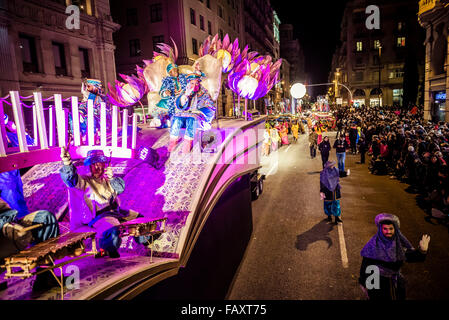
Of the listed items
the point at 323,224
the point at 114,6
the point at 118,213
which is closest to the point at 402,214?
the point at 323,224

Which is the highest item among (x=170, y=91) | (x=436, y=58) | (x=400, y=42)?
(x=400, y=42)

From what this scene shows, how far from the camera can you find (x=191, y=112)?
6.20 meters

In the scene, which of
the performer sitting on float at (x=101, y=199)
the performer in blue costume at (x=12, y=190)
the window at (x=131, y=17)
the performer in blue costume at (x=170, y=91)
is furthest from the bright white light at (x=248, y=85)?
the window at (x=131, y=17)

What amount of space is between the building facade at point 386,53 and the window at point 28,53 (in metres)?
54.4

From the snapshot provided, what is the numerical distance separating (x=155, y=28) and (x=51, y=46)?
1367 centimetres

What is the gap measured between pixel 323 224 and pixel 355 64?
6257 centimetres

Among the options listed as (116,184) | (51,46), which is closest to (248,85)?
(116,184)

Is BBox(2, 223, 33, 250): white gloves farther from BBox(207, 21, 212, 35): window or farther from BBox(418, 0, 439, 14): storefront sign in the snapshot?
BBox(207, 21, 212, 35): window

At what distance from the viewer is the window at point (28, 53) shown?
50.8 ft

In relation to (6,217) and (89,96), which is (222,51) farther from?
(6,217)

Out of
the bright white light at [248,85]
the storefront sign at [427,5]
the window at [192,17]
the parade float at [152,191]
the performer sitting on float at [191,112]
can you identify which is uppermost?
the window at [192,17]

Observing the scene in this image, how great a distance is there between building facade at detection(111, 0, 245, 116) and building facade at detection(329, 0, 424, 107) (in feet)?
127

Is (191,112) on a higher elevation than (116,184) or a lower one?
higher

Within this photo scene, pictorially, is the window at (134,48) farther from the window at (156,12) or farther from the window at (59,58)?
the window at (59,58)
